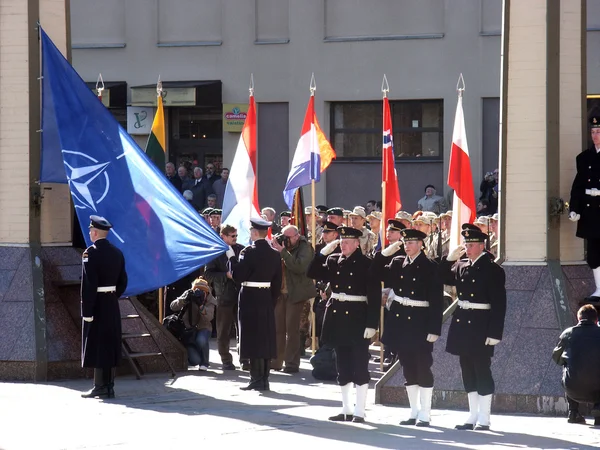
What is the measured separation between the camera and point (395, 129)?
97.1 ft

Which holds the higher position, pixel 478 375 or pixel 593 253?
pixel 593 253

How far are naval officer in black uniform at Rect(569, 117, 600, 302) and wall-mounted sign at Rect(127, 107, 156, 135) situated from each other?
17714mm

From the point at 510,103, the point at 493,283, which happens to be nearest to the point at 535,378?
the point at 493,283

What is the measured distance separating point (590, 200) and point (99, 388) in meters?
5.66

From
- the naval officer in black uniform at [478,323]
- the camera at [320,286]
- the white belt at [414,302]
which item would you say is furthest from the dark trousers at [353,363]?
the camera at [320,286]

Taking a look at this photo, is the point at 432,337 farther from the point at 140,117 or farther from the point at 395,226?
the point at 140,117

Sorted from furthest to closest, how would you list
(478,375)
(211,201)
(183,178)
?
(183,178)
(211,201)
(478,375)

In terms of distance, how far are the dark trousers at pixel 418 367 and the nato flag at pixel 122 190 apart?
301 centimetres

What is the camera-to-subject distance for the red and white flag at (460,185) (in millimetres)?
16500

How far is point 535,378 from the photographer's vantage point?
13414mm

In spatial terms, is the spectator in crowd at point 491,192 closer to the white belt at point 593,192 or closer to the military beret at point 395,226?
the white belt at point 593,192

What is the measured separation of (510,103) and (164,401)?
195 inches

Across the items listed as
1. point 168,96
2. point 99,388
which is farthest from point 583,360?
point 168,96

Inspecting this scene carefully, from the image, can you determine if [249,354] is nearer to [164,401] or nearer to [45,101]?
[164,401]
